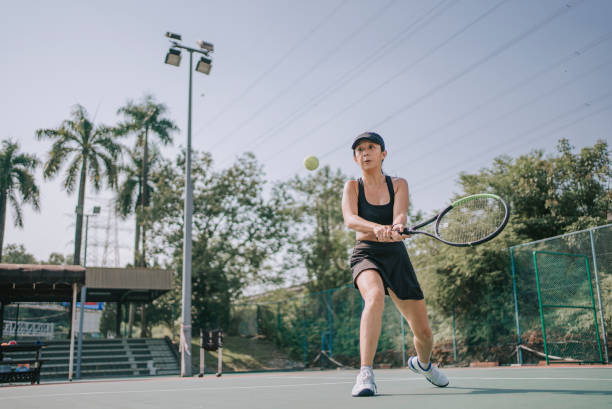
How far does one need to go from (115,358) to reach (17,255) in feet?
156

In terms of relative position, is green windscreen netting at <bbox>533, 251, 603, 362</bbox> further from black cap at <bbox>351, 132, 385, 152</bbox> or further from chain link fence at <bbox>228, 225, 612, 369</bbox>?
black cap at <bbox>351, 132, 385, 152</bbox>

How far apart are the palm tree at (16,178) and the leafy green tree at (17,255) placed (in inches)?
1127

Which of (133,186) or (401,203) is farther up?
(133,186)

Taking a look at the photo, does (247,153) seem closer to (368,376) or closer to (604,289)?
(604,289)

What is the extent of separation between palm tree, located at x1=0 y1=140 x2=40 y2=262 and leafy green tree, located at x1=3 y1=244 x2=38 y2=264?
28.6 meters

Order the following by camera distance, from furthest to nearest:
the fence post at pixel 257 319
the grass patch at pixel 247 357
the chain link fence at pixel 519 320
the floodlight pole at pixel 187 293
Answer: the fence post at pixel 257 319 → the grass patch at pixel 247 357 → the floodlight pole at pixel 187 293 → the chain link fence at pixel 519 320

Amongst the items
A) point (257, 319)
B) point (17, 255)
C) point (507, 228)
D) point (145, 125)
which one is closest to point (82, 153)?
point (145, 125)

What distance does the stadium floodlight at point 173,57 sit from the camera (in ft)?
52.7

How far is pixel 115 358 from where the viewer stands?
730 inches

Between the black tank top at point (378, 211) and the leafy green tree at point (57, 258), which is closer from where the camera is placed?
the black tank top at point (378, 211)

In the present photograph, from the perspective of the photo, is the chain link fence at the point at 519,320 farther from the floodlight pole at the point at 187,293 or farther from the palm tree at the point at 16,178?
the palm tree at the point at 16,178

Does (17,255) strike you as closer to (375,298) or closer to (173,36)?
(173,36)

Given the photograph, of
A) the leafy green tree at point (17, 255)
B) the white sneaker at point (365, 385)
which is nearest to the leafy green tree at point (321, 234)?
the white sneaker at point (365, 385)

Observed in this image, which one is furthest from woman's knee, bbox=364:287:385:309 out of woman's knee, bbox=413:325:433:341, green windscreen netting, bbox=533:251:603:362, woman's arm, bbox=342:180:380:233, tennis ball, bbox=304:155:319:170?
tennis ball, bbox=304:155:319:170
